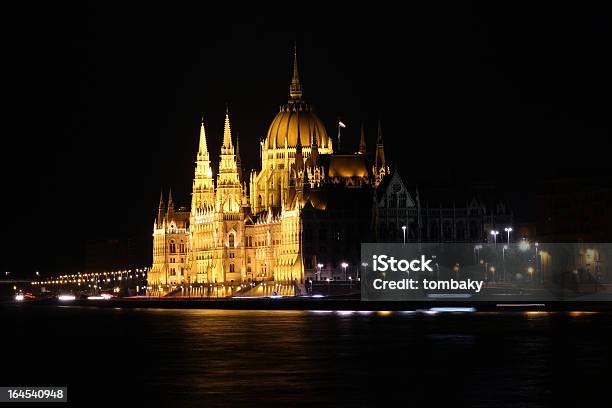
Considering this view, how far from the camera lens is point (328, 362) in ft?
276

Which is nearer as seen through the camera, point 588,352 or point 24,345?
point 588,352

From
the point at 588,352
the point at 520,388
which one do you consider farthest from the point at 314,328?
the point at 520,388

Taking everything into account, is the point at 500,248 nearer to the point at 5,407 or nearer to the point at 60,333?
the point at 60,333

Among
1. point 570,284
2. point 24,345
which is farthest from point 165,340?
point 570,284

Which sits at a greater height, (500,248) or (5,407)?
(500,248)

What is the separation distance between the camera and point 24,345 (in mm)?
102000

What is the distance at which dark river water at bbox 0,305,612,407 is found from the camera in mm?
68375

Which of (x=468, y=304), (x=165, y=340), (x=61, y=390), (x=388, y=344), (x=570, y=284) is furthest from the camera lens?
(x=570, y=284)

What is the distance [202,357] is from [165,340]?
17346mm

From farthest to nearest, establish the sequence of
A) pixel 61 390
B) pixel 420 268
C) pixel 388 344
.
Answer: pixel 420 268 < pixel 388 344 < pixel 61 390

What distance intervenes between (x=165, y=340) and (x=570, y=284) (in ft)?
237

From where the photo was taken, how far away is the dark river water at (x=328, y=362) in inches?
2692

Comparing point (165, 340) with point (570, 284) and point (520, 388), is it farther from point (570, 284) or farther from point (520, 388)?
point (570, 284)

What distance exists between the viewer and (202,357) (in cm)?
8831
